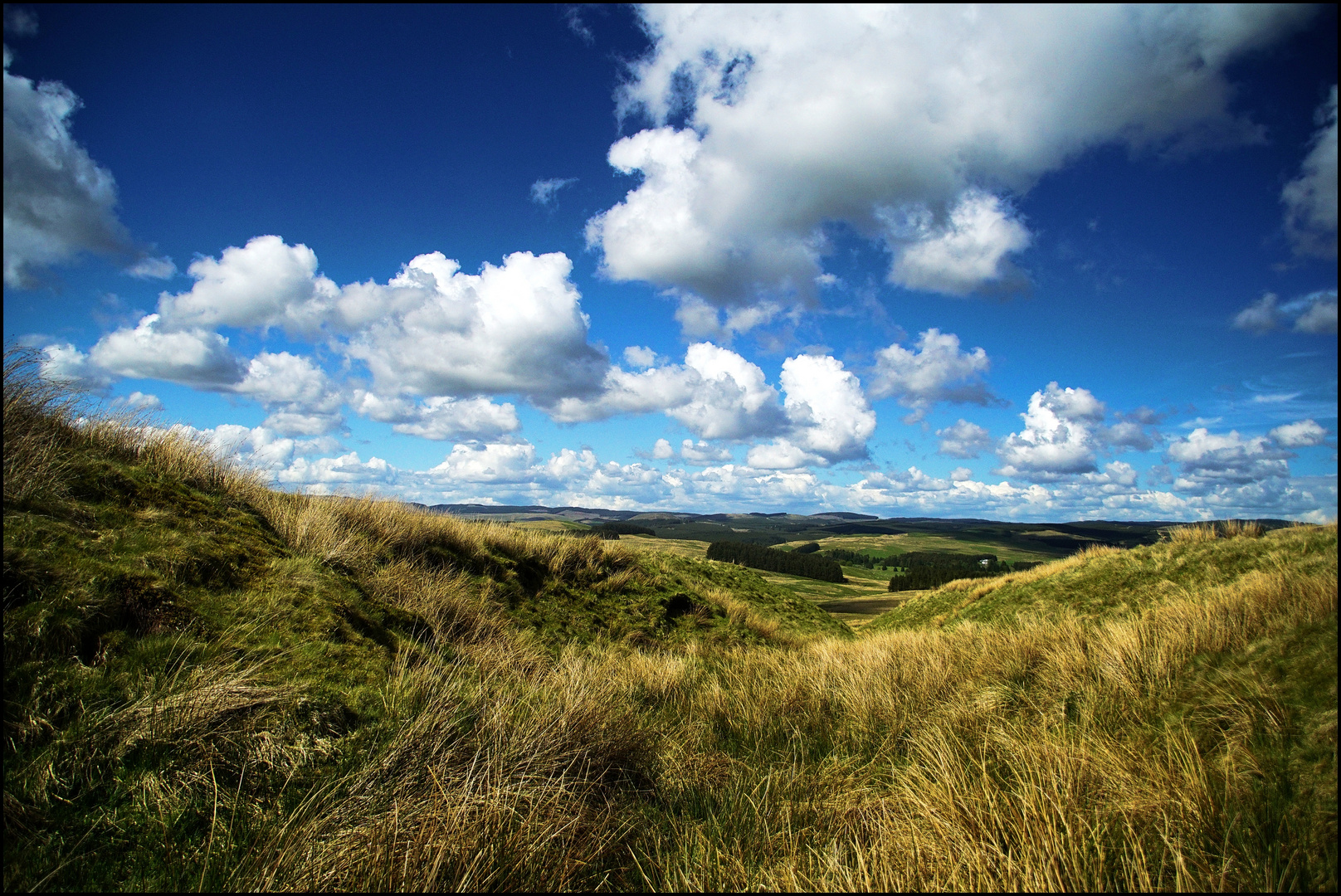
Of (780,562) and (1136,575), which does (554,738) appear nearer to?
(1136,575)

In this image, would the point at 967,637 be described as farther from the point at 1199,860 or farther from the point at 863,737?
the point at 1199,860

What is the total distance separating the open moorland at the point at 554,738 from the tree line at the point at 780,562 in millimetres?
73057

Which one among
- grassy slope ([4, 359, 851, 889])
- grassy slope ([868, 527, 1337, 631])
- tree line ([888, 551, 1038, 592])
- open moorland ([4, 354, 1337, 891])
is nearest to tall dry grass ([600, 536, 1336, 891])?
open moorland ([4, 354, 1337, 891])

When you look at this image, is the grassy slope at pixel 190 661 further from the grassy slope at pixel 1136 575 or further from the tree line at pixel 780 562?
the tree line at pixel 780 562

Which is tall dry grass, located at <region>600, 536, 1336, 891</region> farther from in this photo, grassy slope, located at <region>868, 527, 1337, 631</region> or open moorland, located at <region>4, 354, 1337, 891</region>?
grassy slope, located at <region>868, 527, 1337, 631</region>

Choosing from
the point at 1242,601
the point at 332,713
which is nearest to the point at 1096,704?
the point at 1242,601

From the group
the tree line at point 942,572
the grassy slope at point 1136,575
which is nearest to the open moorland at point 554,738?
the grassy slope at point 1136,575

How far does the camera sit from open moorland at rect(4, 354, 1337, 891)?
2.54 meters

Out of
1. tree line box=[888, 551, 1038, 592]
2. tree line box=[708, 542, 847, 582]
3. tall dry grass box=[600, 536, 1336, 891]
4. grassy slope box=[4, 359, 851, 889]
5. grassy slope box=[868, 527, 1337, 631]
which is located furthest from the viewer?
tree line box=[708, 542, 847, 582]

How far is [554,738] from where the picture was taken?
3.96 metres

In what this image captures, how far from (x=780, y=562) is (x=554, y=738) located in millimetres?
100382

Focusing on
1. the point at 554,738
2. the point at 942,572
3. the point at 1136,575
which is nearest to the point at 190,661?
the point at 554,738

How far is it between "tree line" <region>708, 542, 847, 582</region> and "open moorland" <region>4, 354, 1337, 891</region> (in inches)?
2876

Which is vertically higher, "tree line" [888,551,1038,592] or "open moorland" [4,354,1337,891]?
"open moorland" [4,354,1337,891]
